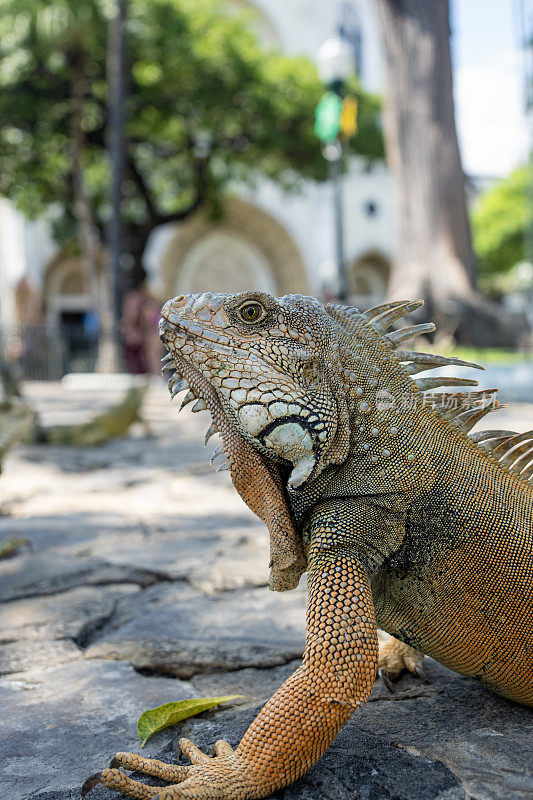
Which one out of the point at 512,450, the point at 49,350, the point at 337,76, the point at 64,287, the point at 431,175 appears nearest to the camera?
the point at 512,450

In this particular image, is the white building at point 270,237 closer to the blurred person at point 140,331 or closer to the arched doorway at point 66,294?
the arched doorway at point 66,294

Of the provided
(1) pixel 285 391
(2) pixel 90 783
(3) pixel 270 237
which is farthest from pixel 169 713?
(3) pixel 270 237

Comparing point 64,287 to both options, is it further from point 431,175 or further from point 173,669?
point 173,669

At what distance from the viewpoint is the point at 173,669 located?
7.55 ft

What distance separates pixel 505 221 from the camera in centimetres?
4084

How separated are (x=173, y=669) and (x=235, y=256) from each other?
109 feet

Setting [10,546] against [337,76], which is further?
[337,76]

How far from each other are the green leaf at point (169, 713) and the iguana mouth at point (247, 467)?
1.73 feet

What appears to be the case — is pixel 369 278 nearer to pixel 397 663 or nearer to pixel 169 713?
pixel 397 663

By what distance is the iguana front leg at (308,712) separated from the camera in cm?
144

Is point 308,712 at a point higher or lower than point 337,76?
lower

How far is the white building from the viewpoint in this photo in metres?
29.1

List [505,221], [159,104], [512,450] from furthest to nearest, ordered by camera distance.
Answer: [505,221]
[159,104]
[512,450]

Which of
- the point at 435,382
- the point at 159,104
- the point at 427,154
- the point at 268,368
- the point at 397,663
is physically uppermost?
the point at 159,104
